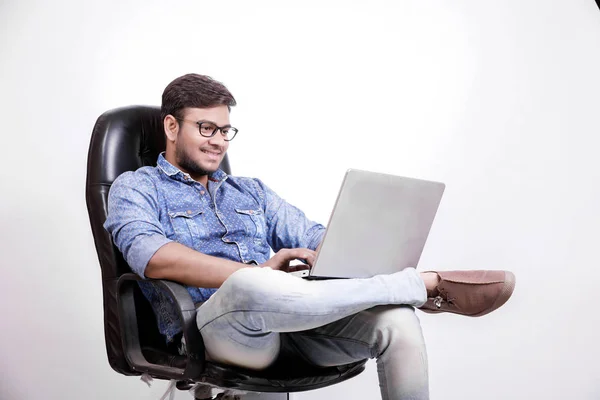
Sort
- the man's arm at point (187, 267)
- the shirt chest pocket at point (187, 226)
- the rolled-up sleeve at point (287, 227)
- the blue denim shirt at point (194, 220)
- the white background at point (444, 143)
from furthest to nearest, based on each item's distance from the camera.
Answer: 1. the white background at point (444, 143)
2. the rolled-up sleeve at point (287, 227)
3. the shirt chest pocket at point (187, 226)
4. the blue denim shirt at point (194, 220)
5. the man's arm at point (187, 267)

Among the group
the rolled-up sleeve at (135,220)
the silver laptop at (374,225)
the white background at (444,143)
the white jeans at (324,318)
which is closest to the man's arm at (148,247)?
the rolled-up sleeve at (135,220)

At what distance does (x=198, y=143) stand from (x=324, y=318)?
839 millimetres

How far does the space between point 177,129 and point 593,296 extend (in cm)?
204

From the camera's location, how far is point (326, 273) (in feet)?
5.75

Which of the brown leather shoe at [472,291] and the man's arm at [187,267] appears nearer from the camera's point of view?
the brown leather shoe at [472,291]

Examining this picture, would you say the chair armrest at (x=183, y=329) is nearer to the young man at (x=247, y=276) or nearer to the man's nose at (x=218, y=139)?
the young man at (x=247, y=276)

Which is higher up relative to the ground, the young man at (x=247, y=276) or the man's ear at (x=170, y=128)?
the man's ear at (x=170, y=128)

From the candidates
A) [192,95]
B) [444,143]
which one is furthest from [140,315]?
[444,143]

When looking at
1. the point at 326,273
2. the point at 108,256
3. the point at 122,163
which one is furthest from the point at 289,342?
the point at 122,163

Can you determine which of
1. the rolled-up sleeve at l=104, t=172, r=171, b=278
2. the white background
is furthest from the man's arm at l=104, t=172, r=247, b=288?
the white background

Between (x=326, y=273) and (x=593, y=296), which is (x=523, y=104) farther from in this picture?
(x=326, y=273)

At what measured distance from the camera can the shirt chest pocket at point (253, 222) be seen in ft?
7.73

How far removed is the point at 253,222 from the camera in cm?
238

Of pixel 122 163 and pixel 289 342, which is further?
pixel 122 163
